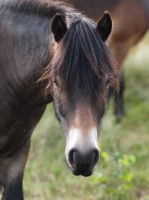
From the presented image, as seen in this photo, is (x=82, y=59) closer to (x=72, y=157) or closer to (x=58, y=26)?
(x=58, y=26)

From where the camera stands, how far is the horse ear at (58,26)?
3133 mm

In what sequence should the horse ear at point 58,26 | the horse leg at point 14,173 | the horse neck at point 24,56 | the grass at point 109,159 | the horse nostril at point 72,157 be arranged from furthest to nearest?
the grass at point 109,159 < the horse leg at point 14,173 < the horse neck at point 24,56 < the horse ear at point 58,26 < the horse nostril at point 72,157

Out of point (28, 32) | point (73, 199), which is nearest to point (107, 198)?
point (73, 199)

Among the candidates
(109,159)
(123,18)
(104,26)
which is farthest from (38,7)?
(123,18)

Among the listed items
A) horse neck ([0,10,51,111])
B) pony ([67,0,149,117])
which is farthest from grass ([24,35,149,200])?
horse neck ([0,10,51,111])

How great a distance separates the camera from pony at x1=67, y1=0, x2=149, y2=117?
21.3ft

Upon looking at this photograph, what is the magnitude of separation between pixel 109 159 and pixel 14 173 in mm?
1225

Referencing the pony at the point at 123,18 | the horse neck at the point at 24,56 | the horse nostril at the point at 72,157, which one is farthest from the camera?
the pony at the point at 123,18

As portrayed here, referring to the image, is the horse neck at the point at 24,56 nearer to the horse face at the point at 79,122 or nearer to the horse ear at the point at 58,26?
the horse ear at the point at 58,26

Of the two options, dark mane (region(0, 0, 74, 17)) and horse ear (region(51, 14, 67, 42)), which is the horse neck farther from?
horse ear (region(51, 14, 67, 42))

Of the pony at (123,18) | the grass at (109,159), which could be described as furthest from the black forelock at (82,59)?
the pony at (123,18)

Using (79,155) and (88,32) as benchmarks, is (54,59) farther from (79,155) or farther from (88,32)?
(79,155)

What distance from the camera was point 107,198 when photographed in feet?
15.3

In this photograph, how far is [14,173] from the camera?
3904mm
